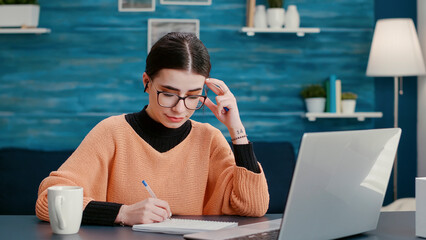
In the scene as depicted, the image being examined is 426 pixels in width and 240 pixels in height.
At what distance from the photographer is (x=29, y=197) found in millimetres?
2875

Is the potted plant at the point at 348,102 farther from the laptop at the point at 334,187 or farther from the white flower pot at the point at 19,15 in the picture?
the laptop at the point at 334,187

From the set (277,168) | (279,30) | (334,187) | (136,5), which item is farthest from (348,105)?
(334,187)

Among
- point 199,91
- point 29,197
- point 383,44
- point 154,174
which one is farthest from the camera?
point 383,44

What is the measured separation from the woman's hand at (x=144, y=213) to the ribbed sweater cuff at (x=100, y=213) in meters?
0.01

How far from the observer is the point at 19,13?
131 inches

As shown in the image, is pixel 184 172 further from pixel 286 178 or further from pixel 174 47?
pixel 286 178

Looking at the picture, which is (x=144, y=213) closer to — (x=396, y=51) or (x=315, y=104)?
(x=315, y=104)

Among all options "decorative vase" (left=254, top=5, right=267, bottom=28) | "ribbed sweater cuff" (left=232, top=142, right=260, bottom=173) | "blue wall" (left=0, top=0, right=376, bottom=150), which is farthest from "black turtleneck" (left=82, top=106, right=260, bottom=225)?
"decorative vase" (left=254, top=5, right=267, bottom=28)

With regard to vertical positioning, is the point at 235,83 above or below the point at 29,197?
above

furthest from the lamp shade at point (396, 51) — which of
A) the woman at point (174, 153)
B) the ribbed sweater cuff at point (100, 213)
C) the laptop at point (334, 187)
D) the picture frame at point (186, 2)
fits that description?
the ribbed sweater cuff at point (100, 213)

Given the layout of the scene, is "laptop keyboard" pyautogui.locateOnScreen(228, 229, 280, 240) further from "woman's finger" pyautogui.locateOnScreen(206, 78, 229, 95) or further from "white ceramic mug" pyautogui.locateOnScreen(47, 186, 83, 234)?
"woman's finger" pyautogui.locateOnScreen(206, 78, 229, 95)

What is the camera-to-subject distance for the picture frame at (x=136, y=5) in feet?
11.4

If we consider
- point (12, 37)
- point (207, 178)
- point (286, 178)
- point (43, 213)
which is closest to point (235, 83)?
point (286, 178)

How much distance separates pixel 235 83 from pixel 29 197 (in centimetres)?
142
